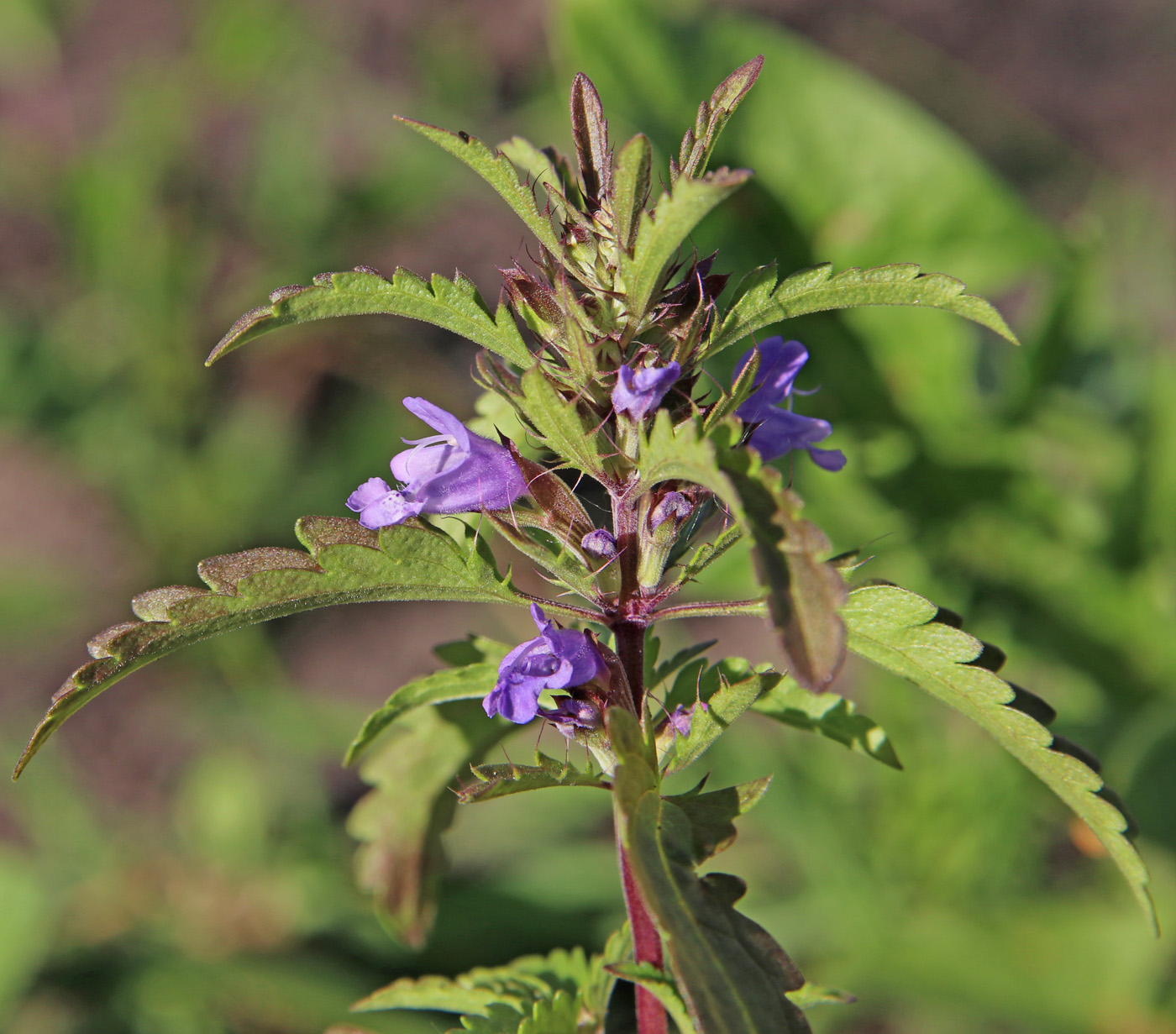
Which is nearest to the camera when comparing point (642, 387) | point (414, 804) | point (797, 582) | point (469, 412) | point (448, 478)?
point (797, 582)

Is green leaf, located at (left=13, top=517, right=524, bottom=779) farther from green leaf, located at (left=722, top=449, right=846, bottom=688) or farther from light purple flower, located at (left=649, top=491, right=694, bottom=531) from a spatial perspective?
green leaf, located at (left=722, top=449, right=846, bottom=688)

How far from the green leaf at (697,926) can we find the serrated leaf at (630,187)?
0.30 m

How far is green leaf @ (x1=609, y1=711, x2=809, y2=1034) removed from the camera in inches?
23.4

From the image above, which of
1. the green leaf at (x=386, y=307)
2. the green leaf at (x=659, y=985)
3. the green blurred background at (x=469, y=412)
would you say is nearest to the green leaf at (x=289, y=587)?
the green leaf at (x=386, y=307)

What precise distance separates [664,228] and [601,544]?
23 centimetres

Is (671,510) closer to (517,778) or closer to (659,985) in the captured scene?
(517,778)

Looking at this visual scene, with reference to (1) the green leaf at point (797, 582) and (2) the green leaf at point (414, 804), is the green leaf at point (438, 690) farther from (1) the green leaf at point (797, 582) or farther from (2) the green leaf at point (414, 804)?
(1) the green leaf at point (797, 582)

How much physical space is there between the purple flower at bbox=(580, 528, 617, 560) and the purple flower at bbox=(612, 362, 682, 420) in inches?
3.8

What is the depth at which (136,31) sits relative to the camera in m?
4.50

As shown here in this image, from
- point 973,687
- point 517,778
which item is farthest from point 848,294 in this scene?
point 517,778

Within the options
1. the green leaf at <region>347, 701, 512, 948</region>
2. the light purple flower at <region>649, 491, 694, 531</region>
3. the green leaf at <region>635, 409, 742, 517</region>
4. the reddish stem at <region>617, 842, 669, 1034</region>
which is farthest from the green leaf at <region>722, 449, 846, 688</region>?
the green leaf at <region>347, 701, 512, 948</region>

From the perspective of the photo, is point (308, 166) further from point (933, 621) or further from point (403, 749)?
point (933, 621)

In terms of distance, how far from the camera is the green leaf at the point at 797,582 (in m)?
0.55

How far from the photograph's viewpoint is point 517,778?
0.67m
